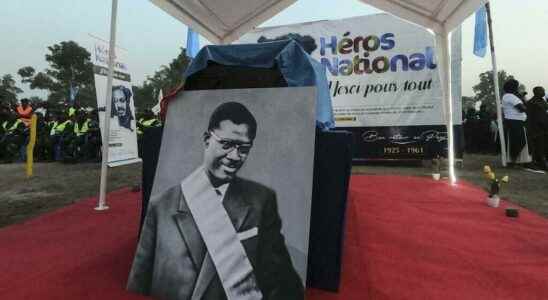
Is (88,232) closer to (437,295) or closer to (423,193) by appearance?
(437,295)

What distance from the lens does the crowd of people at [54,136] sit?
7742 mm

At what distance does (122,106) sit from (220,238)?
14.5 ft

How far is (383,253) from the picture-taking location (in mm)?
2145

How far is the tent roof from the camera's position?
373cm

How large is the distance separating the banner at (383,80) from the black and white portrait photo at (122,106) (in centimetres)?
377

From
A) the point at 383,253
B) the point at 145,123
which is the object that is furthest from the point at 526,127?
the point at 145,123

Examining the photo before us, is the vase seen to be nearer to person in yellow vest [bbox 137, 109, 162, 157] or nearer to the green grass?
the green grass

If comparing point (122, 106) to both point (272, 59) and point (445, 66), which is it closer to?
point (272, 59)

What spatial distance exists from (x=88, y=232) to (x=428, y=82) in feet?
21.2

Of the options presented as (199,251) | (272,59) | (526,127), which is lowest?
(199,251)

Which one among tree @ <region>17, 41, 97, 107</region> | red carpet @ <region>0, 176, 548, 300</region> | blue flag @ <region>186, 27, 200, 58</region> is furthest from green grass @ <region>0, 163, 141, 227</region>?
tree @ <region>17, 41, 97, 107</region>

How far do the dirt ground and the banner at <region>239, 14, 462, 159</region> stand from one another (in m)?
0.69

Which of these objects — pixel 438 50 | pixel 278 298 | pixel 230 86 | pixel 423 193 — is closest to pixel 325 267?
pixel 278 298

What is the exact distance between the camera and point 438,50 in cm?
413
